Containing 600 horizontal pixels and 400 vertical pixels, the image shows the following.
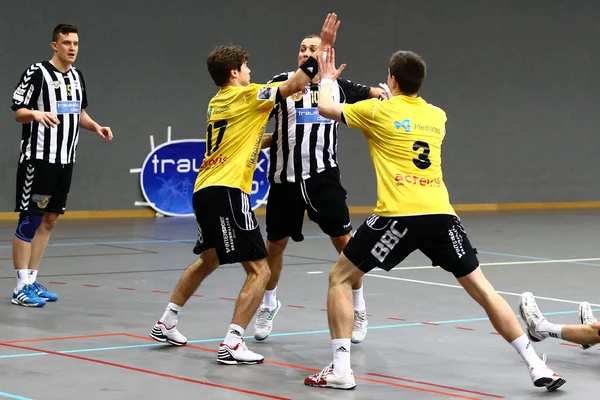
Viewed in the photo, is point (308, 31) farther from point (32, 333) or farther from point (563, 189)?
point (32, 333)

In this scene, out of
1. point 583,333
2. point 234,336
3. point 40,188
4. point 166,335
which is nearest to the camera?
point 583,333

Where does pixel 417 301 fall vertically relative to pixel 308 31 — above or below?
below

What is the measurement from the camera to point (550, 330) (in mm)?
5605

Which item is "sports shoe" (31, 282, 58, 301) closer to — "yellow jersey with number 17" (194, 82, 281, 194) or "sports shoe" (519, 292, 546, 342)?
"yellow jersey with number 17" (194, 82, 281, 194)

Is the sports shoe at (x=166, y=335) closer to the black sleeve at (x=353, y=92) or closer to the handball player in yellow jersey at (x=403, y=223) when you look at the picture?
the handball player in yellow jersey at (x=403, y=223)

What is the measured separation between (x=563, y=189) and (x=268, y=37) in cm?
734

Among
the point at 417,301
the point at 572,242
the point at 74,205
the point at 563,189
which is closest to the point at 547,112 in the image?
the point at 563,189

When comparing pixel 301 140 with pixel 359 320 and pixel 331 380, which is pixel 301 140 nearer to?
pixel 359 320

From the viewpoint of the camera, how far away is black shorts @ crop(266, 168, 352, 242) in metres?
6.50

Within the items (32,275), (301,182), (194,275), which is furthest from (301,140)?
(32,275)

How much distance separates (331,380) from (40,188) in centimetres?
362

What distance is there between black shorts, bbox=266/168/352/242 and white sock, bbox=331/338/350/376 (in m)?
1.56

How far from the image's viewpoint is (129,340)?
6.15m

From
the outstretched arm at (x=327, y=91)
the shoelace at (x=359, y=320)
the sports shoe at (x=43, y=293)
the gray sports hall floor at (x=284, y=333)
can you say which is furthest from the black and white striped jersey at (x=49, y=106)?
the outstretched arm at (x=327, y=91)
